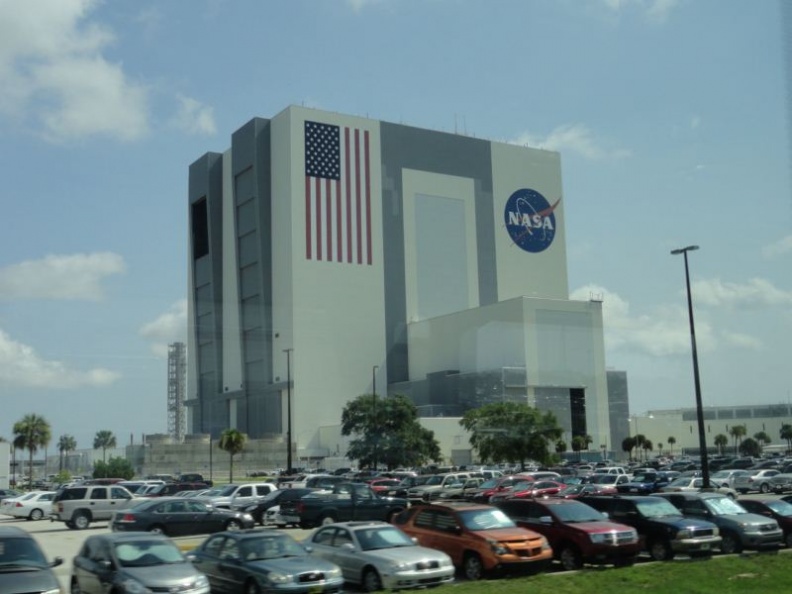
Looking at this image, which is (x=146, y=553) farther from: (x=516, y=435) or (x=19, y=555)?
(x=516, y=435)

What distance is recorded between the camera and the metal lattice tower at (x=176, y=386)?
→ 151625mm

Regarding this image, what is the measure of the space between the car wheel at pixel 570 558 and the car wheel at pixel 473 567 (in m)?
2.66

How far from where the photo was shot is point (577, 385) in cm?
11069

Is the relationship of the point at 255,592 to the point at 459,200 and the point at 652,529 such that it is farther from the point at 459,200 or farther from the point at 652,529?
the point at 459,200

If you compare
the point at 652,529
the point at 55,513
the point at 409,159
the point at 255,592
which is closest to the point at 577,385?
the point at 409,159

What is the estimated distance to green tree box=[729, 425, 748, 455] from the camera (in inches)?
4781

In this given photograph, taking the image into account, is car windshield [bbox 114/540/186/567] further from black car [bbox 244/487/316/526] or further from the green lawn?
black car [bbox 244/487/316/526]

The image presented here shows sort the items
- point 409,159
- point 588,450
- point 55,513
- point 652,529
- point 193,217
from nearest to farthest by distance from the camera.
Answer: point 652,529 → point 55,513 → point 588,450 → point 409,159 → point 193,217

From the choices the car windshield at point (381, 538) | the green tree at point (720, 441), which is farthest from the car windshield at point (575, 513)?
the green tree at point (720, 441)

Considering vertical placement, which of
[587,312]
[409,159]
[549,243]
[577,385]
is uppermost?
[409,159]

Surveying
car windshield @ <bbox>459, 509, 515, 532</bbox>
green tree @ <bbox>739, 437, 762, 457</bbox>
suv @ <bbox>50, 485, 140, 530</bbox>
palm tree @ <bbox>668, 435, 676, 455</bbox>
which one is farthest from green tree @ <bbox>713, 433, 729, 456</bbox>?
car windshield @ <bbox>459, 509, 515, 532</bbox>

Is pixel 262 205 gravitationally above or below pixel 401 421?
above

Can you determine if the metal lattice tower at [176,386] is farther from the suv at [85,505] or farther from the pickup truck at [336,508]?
the pickup truck at [336,508]

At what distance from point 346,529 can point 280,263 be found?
302ft
